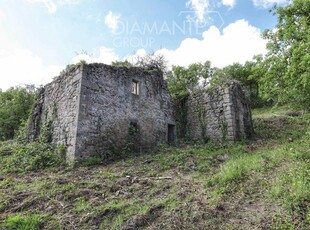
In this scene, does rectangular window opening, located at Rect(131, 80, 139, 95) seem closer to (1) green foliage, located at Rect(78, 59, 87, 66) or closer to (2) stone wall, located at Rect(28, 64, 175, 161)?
(2) stone wall, located at Rect(28, 64, 175, 161)

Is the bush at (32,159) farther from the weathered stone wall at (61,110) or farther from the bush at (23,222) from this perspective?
the bush at (23,222)

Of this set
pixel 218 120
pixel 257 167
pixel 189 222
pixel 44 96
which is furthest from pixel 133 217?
pixel 44 96

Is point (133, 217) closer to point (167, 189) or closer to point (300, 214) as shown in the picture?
point (167, 189)

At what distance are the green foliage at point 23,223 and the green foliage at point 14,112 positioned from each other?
1795 cm

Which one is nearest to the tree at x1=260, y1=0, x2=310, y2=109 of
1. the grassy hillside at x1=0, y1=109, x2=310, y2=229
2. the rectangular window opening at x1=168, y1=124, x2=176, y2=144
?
the grassy hillside at x1=0, y1=109, x2=310, y2=229

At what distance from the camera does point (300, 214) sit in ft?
9.24

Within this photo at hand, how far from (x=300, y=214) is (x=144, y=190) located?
273 centimetres

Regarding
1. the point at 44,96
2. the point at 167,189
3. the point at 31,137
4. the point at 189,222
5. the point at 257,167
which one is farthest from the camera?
the point at 44,96

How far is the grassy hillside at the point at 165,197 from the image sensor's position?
120 inches

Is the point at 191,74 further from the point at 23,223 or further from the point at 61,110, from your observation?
the point at 23,223

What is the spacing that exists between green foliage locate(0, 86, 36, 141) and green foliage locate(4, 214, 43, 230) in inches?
707

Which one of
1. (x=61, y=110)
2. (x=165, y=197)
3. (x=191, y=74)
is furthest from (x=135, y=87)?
(x=191, y=74)

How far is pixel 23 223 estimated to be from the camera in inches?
123

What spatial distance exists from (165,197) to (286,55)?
8524 mm
